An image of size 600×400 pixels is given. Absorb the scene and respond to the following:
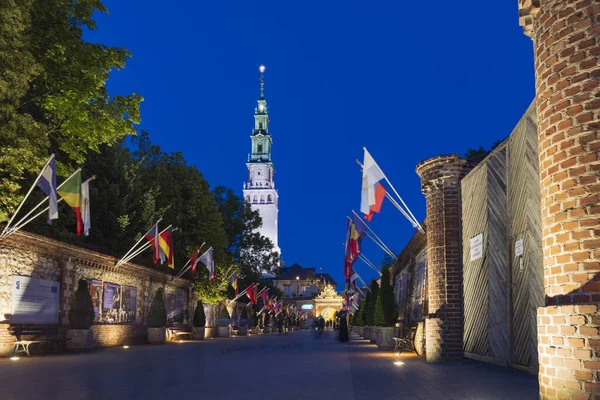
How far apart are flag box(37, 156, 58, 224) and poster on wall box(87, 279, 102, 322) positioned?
365 inches

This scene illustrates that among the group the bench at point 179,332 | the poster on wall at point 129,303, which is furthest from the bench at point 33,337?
the bench at point 179,332

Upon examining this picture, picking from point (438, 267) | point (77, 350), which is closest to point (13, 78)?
point (77, 350)

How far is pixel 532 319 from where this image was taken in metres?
11.7

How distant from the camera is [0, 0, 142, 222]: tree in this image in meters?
16.6

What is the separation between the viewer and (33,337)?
68.0ft

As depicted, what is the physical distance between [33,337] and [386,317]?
45.7 ft

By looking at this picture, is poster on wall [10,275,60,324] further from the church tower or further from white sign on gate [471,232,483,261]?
the church tower

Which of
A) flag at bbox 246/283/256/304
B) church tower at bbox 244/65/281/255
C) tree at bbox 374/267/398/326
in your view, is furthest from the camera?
church tower at bbox 244/65/281/255

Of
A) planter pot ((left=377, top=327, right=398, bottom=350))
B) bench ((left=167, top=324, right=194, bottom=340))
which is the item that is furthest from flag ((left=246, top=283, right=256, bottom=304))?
planter pot ((left=377, top=327, right=398, bottom=350))

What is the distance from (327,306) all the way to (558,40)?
135m

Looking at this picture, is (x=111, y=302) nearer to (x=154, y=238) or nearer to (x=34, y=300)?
(x=154, y=238)

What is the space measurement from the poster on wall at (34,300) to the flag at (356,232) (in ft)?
45.4

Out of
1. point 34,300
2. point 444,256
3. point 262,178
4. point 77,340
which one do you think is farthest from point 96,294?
point 262,178

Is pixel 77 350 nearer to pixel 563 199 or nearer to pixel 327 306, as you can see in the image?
pixel 563 199
